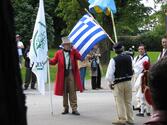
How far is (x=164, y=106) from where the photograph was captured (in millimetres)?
2061

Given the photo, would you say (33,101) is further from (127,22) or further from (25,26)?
(25,26)

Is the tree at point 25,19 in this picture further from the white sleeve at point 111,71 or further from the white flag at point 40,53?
the white sleeve at point 111,71

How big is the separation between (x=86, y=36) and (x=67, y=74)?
4.14 ft

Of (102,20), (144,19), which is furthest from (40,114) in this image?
(144,19)

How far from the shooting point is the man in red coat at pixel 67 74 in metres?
13.3

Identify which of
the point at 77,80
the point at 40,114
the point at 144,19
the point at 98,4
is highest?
the point at 144,19

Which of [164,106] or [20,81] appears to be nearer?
[20,81]

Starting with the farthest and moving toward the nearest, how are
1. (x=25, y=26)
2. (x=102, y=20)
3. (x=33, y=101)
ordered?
(x=25, y=26), (x=102, y=20), (x=33, y=101)

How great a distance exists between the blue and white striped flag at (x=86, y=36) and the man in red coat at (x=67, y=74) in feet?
1.79

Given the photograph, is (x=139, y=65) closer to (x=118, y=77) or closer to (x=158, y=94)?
(x=118, y=77)

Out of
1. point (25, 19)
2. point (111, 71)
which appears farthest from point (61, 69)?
point (25, 19)

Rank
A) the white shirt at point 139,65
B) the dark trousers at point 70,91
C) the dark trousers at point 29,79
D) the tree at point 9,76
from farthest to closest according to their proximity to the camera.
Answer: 1. the dark trousers at point 29,79
2. the dark trousers at point 70,91
3. the white shirt at point 139,65
4. the tree at point 9,76

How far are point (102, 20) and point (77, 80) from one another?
21960 millimetres

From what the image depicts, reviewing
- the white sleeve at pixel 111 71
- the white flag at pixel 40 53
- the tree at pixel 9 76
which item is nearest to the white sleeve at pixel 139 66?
the white sleeve at pixel 111 71
